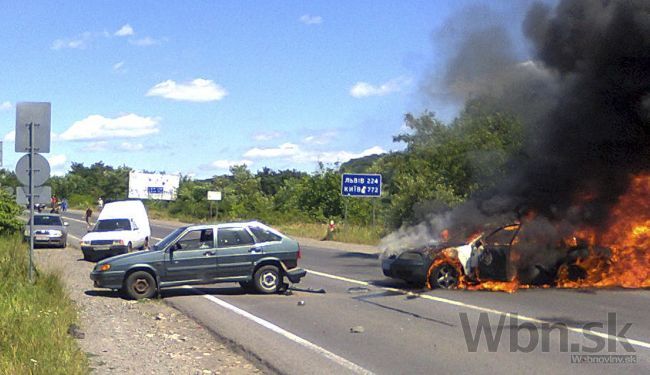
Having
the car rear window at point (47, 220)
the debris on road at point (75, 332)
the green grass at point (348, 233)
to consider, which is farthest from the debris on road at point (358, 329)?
the car rear window at point (47, 220)

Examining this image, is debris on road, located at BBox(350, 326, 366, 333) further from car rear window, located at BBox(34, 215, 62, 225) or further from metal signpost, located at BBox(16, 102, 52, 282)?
car rear window, located at BBox(34, 215, 62, 225)

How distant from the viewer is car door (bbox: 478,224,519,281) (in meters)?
14.4

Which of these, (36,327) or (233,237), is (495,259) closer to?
(233,237)

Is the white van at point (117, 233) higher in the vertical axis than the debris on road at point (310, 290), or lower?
higher

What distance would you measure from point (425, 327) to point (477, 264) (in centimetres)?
451

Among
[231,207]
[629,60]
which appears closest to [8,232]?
[629,60]

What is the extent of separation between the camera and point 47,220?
30.4 meters

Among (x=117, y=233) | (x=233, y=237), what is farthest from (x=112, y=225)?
(x=233, y=237)

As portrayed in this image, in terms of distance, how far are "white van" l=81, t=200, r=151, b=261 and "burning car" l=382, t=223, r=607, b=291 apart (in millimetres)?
11983

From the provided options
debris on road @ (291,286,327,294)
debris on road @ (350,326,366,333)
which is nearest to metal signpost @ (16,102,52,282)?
debris on road @ (291,286,327,294)

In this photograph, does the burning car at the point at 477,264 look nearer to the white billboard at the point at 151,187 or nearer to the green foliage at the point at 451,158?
the green foliage at the point at 451,158

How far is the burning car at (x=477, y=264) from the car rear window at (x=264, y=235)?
2566 millimetres

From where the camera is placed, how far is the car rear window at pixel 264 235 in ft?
48.3

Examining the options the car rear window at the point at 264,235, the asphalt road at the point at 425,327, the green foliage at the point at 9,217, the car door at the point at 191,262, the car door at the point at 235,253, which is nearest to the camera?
the asphalt road at the point at 425,327
